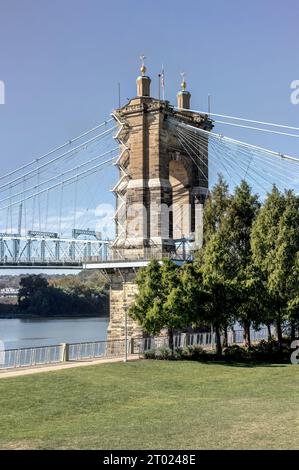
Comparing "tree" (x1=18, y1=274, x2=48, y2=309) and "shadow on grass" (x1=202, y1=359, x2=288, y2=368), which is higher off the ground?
"tree" (x1=18, y1=274, x2=48, y2=309)

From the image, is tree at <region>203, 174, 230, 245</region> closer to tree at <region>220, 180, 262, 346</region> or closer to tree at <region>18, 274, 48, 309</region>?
tree at <region>220, 180, 262, 346</region>

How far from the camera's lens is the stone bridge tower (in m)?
47.7

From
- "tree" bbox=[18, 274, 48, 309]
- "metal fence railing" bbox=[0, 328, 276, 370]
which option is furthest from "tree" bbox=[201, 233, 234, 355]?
"tree" bbox=[18, 274, 48, 309]

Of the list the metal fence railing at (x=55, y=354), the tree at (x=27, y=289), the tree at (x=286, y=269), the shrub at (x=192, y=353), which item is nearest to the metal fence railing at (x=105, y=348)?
the metal fence railing at (x=55, y=354)

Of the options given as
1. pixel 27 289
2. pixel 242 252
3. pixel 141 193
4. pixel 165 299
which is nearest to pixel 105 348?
pixel 165 299

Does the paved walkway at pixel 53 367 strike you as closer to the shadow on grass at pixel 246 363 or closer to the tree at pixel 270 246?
the shadow on grass at pixel 246 363

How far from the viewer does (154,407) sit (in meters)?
21.9

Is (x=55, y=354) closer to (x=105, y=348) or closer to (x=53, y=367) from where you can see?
(x=105, y=348)

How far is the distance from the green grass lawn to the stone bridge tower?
14880 mm

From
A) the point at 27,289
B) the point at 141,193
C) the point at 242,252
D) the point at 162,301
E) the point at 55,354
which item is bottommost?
the point at 55,354

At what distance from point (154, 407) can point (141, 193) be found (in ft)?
92.7

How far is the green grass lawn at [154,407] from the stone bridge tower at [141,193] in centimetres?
1488

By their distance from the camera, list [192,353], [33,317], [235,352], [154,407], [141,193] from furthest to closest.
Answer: [33,317] → [141,193] → [235,352] → [192,353] → [154,407]

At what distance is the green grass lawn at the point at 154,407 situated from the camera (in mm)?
15984
